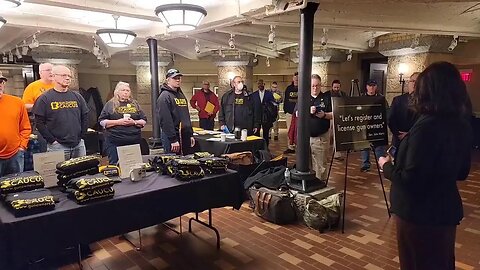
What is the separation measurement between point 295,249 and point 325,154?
5.39 feet

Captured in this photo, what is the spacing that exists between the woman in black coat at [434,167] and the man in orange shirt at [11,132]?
3118 mm

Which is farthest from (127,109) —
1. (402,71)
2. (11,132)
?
(402,71)

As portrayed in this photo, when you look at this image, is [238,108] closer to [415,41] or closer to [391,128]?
[391,128]

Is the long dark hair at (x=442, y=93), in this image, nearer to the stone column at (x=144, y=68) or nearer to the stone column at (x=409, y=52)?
the stone column at (x=409, y=52)

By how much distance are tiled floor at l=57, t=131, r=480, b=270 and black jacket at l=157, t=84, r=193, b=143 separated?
1.02m

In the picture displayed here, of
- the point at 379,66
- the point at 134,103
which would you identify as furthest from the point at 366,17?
the point at 379,66

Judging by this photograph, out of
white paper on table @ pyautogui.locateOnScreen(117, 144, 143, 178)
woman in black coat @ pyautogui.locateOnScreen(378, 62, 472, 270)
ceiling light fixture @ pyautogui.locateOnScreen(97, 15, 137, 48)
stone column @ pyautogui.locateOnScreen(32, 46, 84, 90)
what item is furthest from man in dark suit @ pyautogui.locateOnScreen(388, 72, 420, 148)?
stone column @ pyautogui.locateOnScreen(32, 46, 84, 90)

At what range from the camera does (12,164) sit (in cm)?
303

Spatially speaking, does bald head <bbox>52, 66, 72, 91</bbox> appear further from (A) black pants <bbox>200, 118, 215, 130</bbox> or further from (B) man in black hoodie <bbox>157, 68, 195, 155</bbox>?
(A) black pants <bbox>200, 118, 215, 130</bbox>

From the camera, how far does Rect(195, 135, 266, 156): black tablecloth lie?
4191mm

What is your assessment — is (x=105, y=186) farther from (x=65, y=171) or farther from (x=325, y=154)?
(x=325, y=154)

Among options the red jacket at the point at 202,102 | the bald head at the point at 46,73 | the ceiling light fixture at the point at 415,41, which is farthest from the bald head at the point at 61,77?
the ceiling light fixture at the point at 415,41

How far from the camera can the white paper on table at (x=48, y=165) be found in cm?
199

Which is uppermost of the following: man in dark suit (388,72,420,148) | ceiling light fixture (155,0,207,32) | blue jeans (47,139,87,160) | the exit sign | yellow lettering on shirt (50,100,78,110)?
ceiling light fixture (155,0,207,32)
